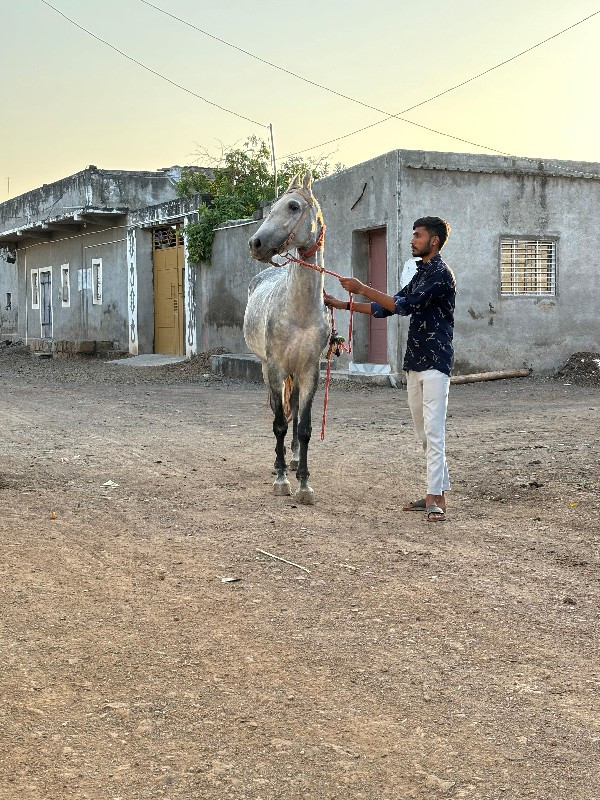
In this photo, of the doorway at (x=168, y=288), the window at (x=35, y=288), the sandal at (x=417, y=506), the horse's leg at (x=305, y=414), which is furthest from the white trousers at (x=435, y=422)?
the window at (x=35, y=288)

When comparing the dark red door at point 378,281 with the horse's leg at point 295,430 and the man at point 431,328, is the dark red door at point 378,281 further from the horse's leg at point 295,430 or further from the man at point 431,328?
the man at point 431,328

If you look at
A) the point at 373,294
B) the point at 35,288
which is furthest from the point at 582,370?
the point at 35,288

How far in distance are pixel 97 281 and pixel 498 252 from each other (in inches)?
599

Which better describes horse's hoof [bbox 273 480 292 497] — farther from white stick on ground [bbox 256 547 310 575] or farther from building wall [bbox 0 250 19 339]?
building wall [bbox 0 250 19 339]

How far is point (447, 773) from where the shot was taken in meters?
2.70

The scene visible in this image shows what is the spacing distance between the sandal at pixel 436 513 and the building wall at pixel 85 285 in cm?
2152

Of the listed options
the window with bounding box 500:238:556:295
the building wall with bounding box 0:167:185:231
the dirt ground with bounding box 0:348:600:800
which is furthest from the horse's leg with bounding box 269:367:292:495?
the building wall with bounding box 0:167:185:231

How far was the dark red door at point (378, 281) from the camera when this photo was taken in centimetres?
1714

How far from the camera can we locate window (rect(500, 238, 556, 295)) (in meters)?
17.3

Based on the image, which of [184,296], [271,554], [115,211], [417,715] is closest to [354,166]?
[184,296]

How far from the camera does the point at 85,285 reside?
2967 centimetres

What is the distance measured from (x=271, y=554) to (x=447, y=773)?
251 cm

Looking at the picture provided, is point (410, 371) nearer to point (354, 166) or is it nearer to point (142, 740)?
point (142, 740)

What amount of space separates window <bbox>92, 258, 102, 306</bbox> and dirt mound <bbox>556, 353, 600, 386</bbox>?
15485 mm
